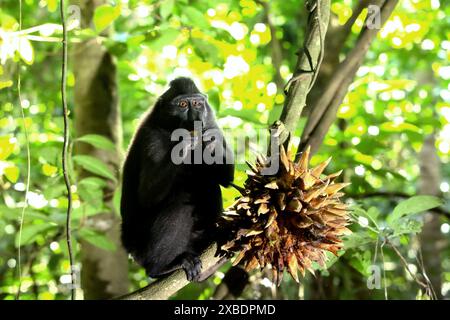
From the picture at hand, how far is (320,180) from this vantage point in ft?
6.57

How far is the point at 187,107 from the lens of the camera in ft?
13.8

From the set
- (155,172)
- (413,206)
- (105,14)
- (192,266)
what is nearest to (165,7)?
(105,14)

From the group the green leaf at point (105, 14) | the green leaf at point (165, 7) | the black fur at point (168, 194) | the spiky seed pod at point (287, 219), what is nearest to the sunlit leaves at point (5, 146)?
the black fur at point (168, 194)

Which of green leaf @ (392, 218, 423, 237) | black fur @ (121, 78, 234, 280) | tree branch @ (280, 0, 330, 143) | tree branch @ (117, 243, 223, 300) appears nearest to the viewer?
tree branch @ (280, 0, 330, 143)

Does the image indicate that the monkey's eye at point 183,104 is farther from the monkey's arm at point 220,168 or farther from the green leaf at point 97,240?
the green leaf at point 97,240

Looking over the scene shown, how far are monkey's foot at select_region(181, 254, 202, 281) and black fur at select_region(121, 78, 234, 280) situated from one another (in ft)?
0.09

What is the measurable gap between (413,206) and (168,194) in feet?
5.83

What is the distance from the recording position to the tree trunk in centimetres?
464

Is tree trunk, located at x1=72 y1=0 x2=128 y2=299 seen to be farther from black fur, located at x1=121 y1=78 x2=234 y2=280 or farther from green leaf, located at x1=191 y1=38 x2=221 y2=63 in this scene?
green leaf, located at x1=191 y1=38 x2=221 y2=63

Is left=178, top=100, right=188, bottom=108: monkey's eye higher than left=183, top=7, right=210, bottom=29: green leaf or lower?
lower

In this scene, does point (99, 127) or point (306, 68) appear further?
point (99, 127)

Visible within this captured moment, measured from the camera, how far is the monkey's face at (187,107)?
4137 millimetres

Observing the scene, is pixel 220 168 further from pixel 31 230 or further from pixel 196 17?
pixel 31 230

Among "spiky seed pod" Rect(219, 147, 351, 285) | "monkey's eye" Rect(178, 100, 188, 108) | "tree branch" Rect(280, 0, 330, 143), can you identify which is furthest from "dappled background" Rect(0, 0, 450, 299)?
"tree branch" Rect(280, 0, 330, 143)
